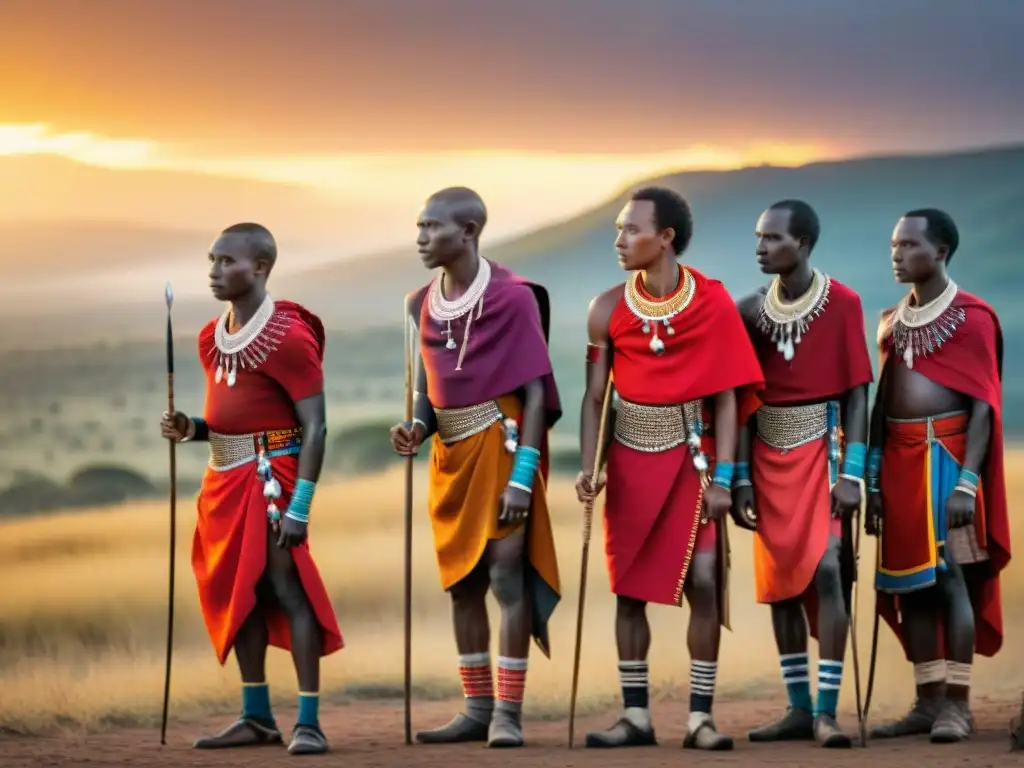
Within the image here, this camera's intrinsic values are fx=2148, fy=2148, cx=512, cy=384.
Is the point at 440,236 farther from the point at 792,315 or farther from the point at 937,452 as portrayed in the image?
the point at 937,452

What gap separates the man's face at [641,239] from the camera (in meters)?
8.04

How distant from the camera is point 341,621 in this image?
1127 centimetres

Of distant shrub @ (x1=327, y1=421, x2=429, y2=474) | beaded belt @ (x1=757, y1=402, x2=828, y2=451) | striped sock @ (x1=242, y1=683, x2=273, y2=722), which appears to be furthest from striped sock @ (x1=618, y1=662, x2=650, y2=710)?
distant shrub @ (x1=327, y1=421, x2=429, y2=474)

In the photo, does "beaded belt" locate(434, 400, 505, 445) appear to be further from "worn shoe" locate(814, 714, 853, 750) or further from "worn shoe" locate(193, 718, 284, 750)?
"worn shoe" locate(814, 714, 853, 750)

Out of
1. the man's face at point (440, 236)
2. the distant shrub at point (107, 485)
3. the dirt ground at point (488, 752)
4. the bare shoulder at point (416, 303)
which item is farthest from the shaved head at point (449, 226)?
the distant shrub at point (107, 485)

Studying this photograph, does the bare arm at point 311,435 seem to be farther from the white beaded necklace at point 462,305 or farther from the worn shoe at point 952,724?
the worn shoe at point 952,724

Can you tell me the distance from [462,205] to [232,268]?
35.3 inches

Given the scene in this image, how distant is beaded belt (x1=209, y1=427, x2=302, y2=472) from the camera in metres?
8.00

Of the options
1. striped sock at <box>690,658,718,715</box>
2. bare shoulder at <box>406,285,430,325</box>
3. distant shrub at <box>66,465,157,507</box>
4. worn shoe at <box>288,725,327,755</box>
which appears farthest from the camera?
distant shrub at <box>66,465,157,507</box>

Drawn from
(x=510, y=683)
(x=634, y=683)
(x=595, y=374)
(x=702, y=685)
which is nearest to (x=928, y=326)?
(x=595, y=374)

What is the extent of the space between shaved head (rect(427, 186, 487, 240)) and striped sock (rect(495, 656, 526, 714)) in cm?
162

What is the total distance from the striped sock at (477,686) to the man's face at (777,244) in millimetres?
1839

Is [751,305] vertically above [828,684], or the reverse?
→ [751,305]

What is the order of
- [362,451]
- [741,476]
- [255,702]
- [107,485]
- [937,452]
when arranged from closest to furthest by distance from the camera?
[255,702] < [741,476] < [937,452] < [107,485] < [362,451]
